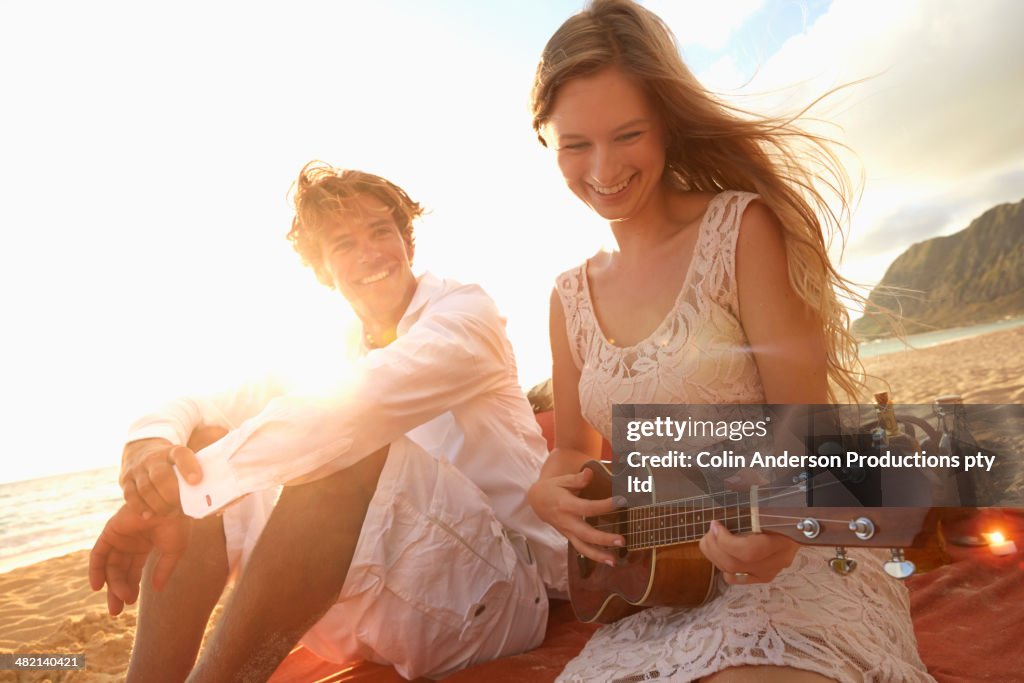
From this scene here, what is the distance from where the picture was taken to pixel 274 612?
1.80 meters

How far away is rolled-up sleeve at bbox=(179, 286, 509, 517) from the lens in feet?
6.21

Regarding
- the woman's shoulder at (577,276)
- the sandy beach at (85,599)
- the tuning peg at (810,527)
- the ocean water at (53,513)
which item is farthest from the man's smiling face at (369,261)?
the ocean water at (53,513)

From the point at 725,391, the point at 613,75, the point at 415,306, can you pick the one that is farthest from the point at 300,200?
the point at 725,391

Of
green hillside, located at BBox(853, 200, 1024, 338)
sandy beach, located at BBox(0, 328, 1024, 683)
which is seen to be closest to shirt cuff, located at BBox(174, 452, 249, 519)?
sandy beach, located at BBox(0, 328, 1024, 683)

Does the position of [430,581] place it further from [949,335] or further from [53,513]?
[949,335]

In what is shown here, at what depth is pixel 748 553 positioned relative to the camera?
4.23 ft

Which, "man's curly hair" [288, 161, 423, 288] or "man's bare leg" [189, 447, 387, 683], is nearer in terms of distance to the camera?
"man's bare leg" [189, 447, 387, 683]

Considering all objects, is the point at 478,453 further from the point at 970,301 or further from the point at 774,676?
the point at 970,301

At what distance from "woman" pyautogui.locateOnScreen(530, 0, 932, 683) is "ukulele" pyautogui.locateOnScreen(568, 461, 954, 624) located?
60mm

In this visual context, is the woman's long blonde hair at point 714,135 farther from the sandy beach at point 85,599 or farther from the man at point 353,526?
the man at point 353,526

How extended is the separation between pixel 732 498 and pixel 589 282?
3.12 ft

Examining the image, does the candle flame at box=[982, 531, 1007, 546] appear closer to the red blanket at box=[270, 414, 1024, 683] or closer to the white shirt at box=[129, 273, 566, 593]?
the red blanket at box=[270, 414, 1024, 683]

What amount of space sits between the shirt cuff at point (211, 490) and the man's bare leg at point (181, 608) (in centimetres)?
19

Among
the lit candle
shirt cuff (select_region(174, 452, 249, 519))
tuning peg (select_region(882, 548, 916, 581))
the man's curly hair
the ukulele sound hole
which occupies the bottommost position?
the lit candle
